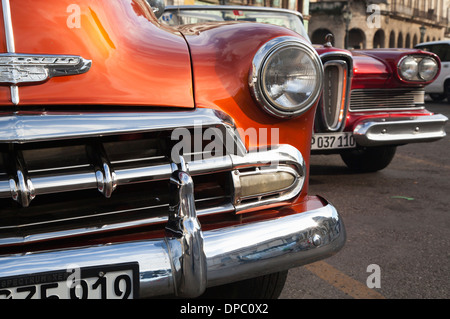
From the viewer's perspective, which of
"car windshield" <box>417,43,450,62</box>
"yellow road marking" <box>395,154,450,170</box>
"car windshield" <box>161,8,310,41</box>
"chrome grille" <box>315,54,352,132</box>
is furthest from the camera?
"car windshield" <box>417,43,450,62</box>

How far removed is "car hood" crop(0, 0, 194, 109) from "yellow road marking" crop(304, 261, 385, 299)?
1129 mm

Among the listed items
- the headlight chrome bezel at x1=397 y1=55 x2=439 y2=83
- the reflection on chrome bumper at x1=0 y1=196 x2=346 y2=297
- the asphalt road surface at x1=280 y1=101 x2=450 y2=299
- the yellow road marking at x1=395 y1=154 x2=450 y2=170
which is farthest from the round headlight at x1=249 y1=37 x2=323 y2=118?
the yellow road marking at x1=395 y1=154 x2=450 y2=170

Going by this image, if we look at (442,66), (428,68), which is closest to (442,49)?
(442,66)

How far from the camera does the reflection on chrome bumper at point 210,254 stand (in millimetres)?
1277

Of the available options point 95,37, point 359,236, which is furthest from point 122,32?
point 359,236

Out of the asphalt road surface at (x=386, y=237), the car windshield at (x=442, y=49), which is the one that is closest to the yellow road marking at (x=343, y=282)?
the asphalt road surface at (x=386, y=237)

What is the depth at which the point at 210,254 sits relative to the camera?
1.41 meters

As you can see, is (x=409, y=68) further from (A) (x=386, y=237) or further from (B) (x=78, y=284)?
(B) (x=78, y=284)

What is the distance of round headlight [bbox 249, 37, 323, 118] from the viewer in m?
1.61

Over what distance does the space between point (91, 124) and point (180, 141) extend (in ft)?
0.92

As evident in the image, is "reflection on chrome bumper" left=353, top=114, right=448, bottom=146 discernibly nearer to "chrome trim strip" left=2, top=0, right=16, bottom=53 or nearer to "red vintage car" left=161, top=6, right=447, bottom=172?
"red vintage car" left=161, top=6, right=447, bottom=172

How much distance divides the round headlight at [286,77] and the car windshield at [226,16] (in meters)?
2.05

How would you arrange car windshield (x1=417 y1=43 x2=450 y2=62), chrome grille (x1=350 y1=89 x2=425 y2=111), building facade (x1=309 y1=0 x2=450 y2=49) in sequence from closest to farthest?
chrome grille (x1=350 y1=89 x2=425 y2=111), car windshield (x1=417 y1=43 x2=450 y2=62), building facade (x1=309 y1=0 x2=450 y2=49)

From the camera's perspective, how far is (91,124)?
135cm
